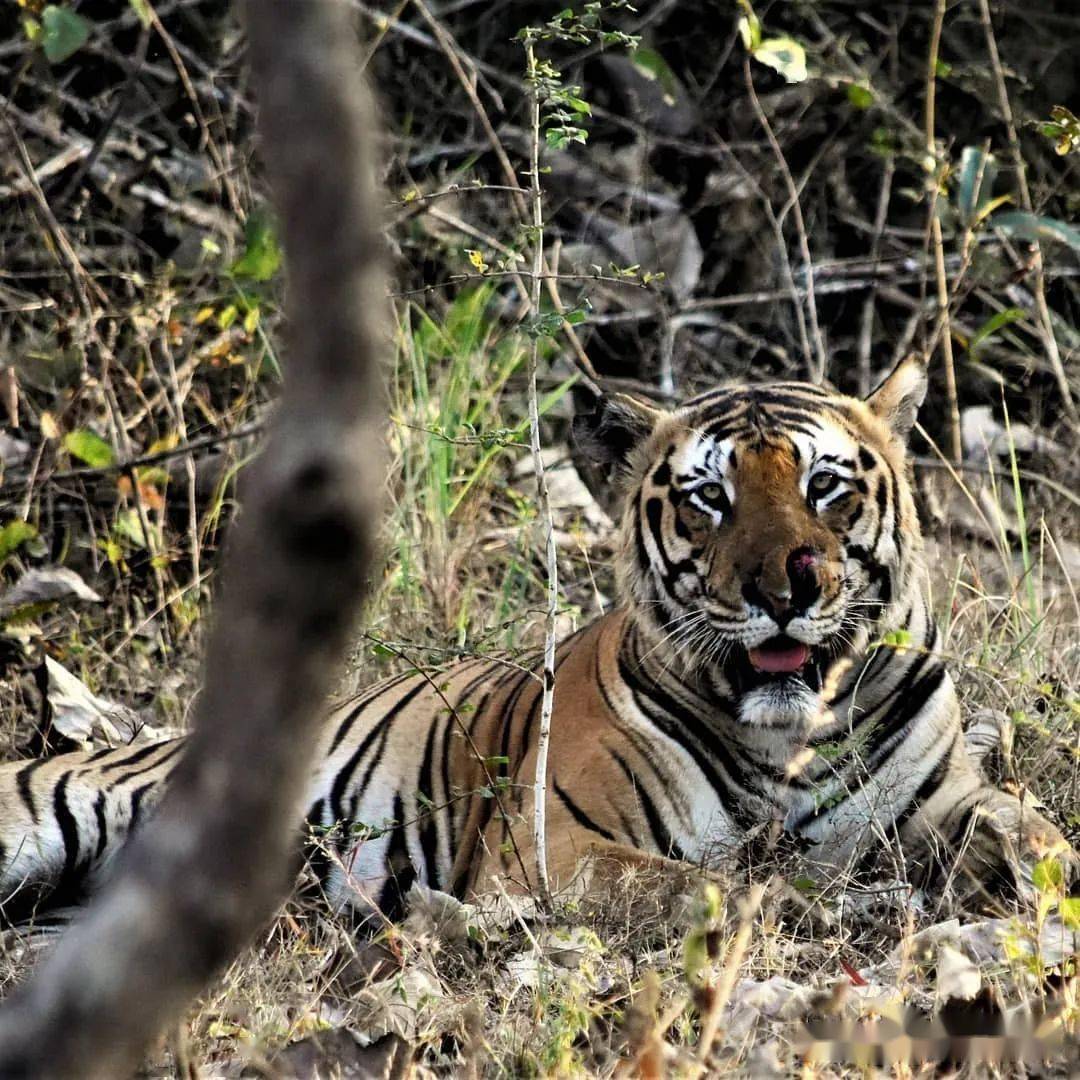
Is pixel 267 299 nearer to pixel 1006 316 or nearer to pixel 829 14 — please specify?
pixel 1006 316

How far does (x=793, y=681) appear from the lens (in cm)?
354

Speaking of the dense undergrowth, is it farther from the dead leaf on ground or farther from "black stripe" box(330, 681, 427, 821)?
"black stripe" box(330, 681, 427, 821)

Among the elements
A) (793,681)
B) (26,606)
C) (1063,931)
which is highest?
(1063,931)

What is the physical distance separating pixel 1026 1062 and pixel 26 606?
3591 mm

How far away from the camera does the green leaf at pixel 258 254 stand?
18.2 feet

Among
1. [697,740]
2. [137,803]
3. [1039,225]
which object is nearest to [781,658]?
[697,740]

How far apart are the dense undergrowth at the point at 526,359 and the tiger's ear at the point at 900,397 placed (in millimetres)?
615

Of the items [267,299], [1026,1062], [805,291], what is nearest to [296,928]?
[1026,1062]

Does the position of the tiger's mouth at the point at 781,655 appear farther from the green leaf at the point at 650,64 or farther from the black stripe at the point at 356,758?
the green leaf at the point at 650,64

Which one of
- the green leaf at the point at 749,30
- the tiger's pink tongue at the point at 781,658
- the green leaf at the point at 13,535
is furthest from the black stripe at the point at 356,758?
the green leaf at the point at 749,30

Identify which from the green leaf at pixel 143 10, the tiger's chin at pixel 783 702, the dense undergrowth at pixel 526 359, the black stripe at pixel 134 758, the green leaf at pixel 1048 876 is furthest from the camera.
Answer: the green leaf at pixel 143 10

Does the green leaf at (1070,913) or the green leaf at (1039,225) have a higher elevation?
the green leaf at (1039,225)

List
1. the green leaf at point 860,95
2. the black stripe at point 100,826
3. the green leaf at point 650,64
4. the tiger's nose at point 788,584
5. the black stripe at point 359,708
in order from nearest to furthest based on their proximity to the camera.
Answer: the tiger's nose at point 788,584 → the black stripe at point 100,826 → the black stripe at point 359,708 → the green leaf at point 650,64 → the green leaf at point 860,95

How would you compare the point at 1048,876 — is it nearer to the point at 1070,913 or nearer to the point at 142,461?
the point at 1070,913
